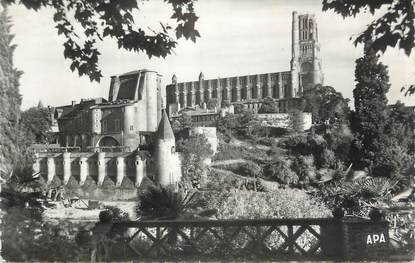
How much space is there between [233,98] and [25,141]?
65.6 meters

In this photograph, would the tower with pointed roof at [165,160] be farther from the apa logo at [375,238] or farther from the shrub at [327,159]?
the apa logo at [375,238]

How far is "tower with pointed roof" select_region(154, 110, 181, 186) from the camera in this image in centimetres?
3412

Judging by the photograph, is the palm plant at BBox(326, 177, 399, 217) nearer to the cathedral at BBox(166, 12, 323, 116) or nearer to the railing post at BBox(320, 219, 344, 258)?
the railing post at BBox(320, 219, 344, 258)

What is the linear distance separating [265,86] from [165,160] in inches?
1568

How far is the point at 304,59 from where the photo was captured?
62406 mm

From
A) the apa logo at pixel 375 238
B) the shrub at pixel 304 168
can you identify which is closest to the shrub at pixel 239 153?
the shrub at pixel 304 168

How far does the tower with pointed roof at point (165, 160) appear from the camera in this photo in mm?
34125

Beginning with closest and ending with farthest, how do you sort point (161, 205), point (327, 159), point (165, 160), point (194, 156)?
point (161, 205) → point (165, 160) → point (327, 159) → point (194, 156)

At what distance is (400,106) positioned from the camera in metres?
27.2

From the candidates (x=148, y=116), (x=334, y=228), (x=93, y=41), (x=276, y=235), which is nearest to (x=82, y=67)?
(x=93, y=41)

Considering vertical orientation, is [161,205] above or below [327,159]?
below

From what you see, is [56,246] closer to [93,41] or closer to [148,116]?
[93,41]

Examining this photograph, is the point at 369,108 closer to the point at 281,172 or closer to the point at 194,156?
the point at 281,172

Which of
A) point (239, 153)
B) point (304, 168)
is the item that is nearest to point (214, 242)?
point (304, 168)
